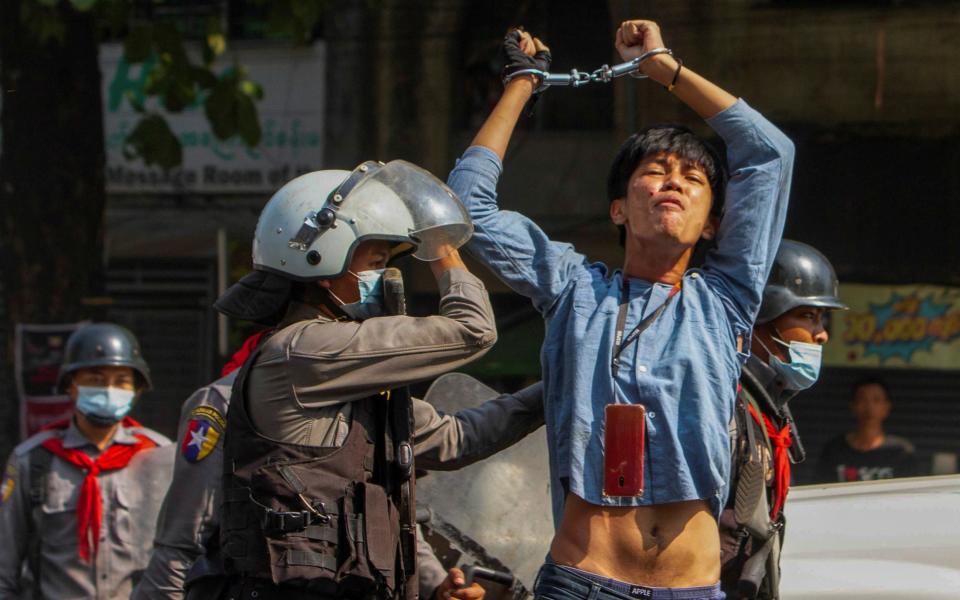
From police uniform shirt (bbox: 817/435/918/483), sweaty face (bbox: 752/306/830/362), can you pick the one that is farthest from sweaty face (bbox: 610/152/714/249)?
police uniform shirt (bbox: 817/435/918/483)

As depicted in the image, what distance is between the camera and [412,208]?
3256mm

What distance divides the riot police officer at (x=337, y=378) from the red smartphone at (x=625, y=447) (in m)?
0.39

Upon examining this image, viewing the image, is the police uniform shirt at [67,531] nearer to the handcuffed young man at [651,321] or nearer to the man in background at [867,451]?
the handcuffed young man at [651,321]

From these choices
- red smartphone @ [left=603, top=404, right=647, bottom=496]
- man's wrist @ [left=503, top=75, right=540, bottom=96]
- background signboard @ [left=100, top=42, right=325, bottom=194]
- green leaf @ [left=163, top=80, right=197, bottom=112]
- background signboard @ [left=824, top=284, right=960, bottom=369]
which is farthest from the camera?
background signboard @ [left=100, top=42, right=325, bottom=194]

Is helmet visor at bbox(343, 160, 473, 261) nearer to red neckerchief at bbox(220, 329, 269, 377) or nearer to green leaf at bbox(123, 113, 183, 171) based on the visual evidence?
red neckerchief at bbox(220, 329, 269, 377)

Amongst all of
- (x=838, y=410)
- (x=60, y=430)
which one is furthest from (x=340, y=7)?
(x=60, y=430)

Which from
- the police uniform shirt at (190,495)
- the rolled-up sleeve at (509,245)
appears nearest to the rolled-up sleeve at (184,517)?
the police uniform shirt at (190,495)

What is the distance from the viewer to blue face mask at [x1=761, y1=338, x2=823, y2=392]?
13.4ft

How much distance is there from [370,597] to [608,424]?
2.17ft

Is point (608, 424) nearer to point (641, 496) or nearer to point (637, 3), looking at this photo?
point (641, 496)

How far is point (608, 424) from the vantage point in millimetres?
3004

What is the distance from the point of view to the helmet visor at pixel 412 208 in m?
3.23

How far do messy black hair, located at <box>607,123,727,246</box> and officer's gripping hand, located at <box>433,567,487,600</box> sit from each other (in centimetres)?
101

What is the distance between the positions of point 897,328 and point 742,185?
883 cm
